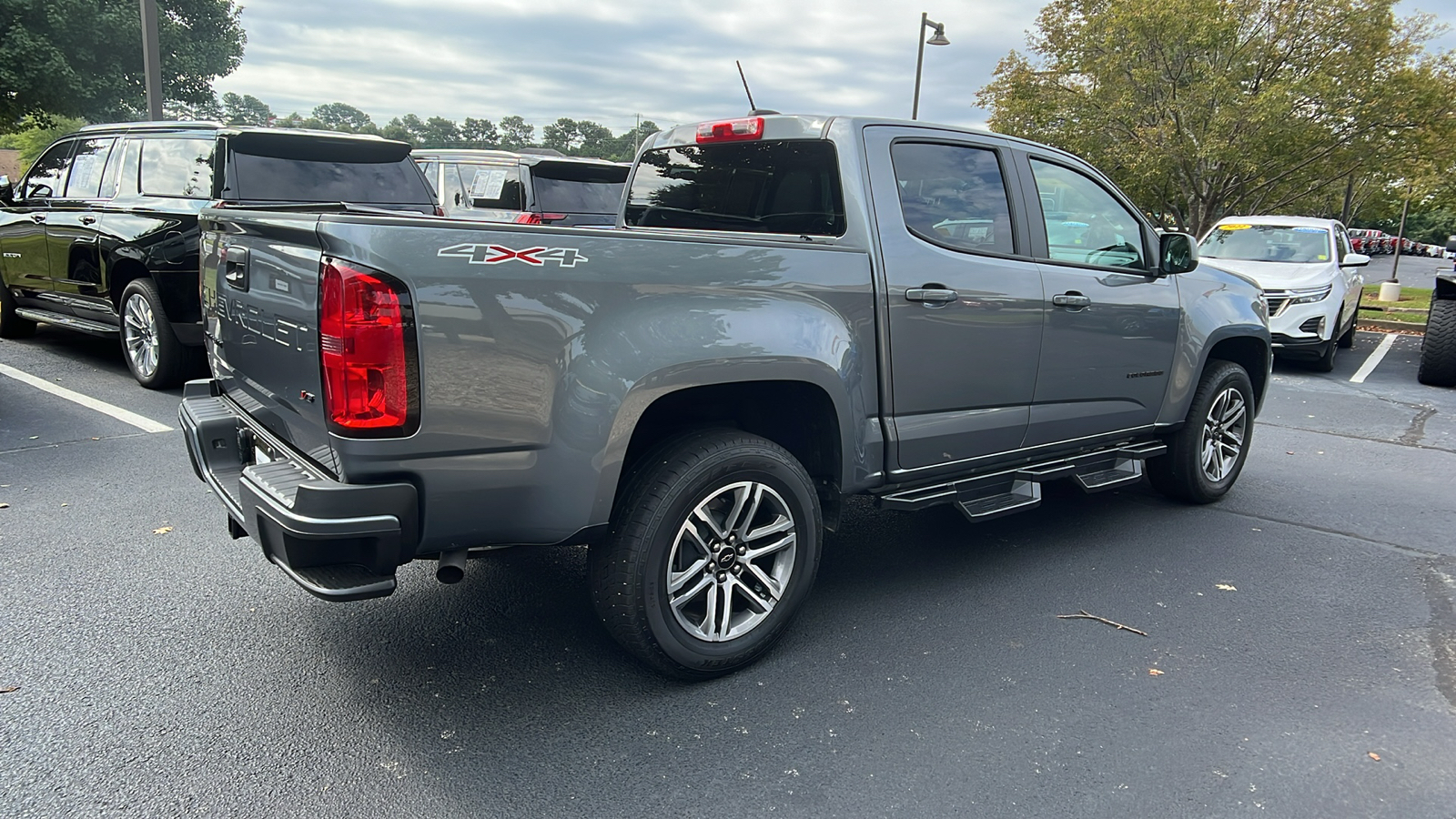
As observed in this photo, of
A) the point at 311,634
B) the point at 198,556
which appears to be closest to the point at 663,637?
the point at 311,634

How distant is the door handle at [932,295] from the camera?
3402 mm

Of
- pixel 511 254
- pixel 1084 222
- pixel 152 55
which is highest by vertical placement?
pixel 152 55

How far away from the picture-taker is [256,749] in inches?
101

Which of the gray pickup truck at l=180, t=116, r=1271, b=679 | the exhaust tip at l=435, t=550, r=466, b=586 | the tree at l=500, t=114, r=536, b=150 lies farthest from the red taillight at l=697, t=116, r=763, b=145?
the tree at l=500, t=114, r=536, b=150

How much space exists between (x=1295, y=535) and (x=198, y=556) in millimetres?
5306

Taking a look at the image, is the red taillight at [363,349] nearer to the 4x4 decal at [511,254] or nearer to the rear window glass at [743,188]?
the 4x4 decal at [511,254]

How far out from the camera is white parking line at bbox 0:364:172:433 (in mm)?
5909

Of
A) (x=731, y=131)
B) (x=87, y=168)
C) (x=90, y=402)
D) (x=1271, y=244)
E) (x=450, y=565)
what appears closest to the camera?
(x=450, y=565)

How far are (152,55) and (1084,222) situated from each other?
10280 mm

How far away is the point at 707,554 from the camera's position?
9.86 feet

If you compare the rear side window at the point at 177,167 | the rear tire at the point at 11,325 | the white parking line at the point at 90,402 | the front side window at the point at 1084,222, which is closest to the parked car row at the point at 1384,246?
the front side window at the point at 1084,222

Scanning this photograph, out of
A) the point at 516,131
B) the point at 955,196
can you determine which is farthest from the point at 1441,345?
the point at 516,131

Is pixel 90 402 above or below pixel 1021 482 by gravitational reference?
below

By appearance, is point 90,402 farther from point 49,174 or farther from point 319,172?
point 49,174
